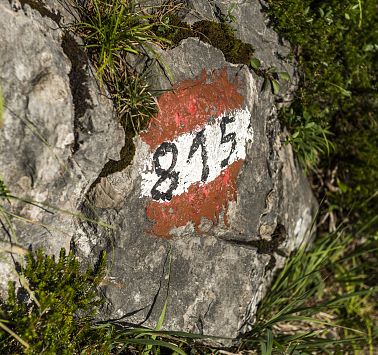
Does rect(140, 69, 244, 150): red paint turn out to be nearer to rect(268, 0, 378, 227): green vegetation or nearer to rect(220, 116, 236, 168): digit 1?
rect(220, 116, 236, 168): digit 1

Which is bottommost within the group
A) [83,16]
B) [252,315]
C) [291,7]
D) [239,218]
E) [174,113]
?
[252,315]

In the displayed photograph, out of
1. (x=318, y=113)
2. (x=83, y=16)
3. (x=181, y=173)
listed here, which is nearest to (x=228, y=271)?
(x=181, y=173)

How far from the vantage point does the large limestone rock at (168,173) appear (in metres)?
2.12

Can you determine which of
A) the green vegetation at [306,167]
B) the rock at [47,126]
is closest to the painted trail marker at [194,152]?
the green vegetation at [306,167]

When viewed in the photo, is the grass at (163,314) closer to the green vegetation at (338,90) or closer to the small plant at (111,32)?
the green vegetation at (338,90)

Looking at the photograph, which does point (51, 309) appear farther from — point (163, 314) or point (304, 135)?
point (304, 135)

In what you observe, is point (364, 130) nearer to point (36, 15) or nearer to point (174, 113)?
point (174, 113)

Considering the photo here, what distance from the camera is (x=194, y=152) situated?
2.62 meters

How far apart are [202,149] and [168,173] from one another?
0.24m

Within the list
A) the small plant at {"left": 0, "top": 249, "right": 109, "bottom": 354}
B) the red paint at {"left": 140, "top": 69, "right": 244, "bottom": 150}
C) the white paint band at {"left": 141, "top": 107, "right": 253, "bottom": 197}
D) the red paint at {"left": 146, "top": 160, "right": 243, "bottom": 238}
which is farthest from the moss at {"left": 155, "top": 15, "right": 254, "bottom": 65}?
the small plant at {"left": 0, "top": 249, "right": 109, "bottom": 354}

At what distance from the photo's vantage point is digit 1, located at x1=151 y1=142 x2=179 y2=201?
2.49m

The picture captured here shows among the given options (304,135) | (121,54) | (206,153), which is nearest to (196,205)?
(206,153)

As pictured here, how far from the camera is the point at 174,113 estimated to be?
2541 millimetres

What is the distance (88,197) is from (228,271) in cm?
97
